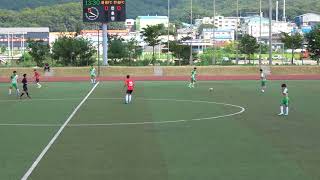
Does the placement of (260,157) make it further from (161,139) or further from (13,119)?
(13,119)

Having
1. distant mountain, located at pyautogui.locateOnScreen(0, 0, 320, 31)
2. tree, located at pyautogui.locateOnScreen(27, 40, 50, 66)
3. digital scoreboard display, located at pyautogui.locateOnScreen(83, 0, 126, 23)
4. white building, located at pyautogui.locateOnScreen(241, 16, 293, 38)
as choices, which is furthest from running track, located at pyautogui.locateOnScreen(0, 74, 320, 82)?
white building, located at pyautogui.locateOnScreen(241, 16, 293, 38)

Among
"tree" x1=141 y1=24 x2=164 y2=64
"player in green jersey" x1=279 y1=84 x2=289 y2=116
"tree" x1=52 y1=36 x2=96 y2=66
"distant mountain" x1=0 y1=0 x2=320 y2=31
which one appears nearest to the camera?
"player in green jersey" x1=279 y1=84 x2=289 y2=116

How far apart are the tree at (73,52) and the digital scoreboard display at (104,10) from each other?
10997 millimetres

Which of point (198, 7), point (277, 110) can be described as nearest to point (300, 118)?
point (277, 110)

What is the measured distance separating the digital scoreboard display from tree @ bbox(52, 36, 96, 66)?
36.1 feet

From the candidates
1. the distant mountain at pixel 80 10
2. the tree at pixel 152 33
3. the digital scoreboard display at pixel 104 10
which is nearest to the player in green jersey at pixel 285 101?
the digital scoreboard display at pixel 104 10

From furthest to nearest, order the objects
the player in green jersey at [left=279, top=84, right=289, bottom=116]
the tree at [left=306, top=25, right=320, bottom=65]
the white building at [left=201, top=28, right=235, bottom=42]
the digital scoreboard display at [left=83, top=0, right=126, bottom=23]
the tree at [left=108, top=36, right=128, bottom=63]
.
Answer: the white building at [left=201, top=28, right=235, bottom=42] < the tree at [left=108, top=36, right=128, bottom=63] < the tree at [left=306, top=25, right=320, bottom=65] < the digital scoreboard display at [left=83, top=0, right=126, bottom=23] < the player in green jersey at [left=279, top=84, right=289, bottom=116]

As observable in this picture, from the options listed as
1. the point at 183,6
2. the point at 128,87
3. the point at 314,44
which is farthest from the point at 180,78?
the point at 183,6

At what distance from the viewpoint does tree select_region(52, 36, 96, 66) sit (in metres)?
66.4

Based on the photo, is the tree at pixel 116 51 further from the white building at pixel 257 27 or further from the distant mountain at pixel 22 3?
the distant mountain at pixel 22 3

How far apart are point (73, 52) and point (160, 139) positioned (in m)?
49.3

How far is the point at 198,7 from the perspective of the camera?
6299 inches

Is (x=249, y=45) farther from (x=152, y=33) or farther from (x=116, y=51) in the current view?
(x=116, y=51)

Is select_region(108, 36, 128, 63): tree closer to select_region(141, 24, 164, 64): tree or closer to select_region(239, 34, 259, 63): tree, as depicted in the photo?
select_region(141, 24, 164, 64): tree
